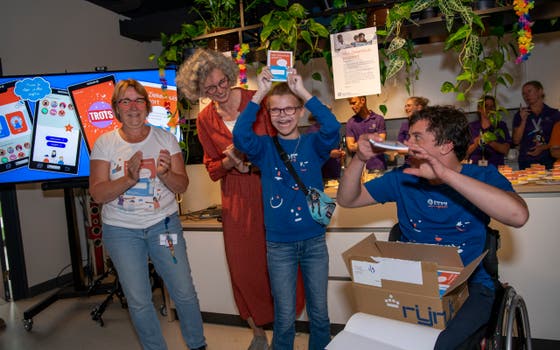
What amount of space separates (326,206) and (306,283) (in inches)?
14.9

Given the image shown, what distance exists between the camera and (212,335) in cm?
279

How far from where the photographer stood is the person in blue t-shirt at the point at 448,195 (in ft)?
4.39

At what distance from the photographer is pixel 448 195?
156 cm

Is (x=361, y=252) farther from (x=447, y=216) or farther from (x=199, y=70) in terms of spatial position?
(x=199, y=70)

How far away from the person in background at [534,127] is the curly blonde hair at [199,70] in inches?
131

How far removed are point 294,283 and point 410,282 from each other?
2.20 feet

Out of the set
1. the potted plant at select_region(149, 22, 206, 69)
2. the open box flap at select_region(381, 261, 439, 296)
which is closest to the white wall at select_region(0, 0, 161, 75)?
the potted plant at select_region(149, 22, 206, 69)

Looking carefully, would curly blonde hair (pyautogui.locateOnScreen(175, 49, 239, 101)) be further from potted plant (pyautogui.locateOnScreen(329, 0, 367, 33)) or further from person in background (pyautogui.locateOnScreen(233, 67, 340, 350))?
potted plant (pyautogui.locateOnScreen(329, 0, 367, 33))

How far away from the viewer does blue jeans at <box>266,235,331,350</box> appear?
1833 millimetres

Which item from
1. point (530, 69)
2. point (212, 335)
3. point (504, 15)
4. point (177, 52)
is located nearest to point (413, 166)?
point (504, 15)

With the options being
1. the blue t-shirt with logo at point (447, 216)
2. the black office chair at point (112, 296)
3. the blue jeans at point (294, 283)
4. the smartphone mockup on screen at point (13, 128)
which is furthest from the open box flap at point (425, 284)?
the smartphone mockup on screen at point (13, 128)

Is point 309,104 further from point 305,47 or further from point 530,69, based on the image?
point 530,69

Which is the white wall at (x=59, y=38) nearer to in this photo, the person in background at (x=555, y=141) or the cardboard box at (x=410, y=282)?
the cardboard box at (x=410, y=282)

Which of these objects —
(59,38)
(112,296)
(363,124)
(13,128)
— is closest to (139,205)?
(13,128)
